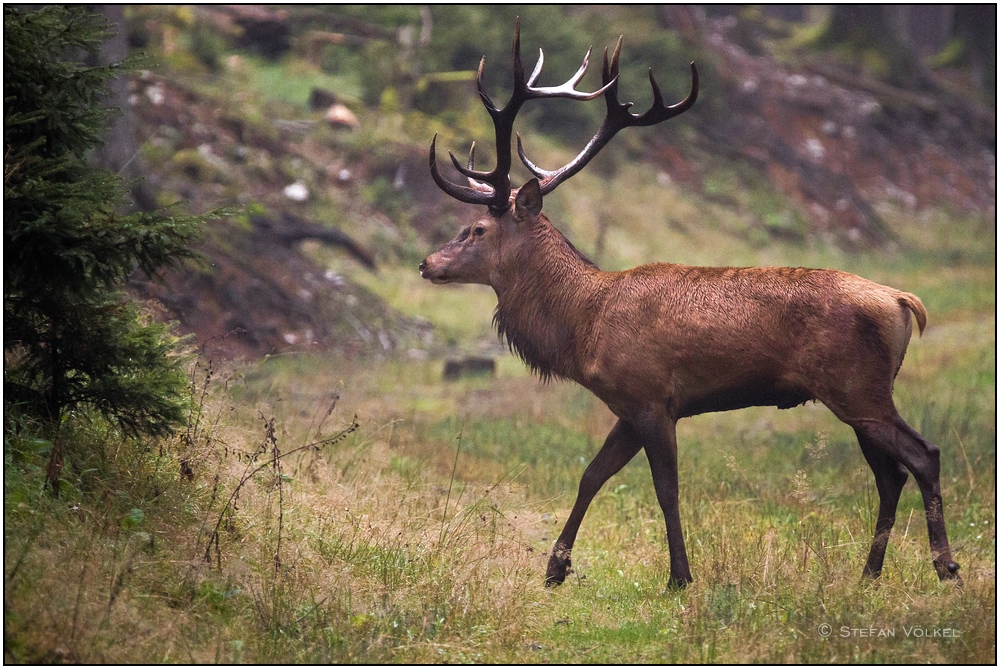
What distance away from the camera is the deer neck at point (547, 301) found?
6.70 meters

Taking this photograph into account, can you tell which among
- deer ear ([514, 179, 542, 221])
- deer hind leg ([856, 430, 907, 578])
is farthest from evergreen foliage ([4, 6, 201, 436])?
deer hind leg ([856, 430, 907, 578])

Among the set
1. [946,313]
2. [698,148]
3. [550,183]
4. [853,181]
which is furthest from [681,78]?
[550,183]

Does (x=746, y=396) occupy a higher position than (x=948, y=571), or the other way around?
(x=746, y=396)

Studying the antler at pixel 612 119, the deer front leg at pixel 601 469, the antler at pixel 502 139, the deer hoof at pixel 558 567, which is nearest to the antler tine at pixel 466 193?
the antler at pixel 502 139

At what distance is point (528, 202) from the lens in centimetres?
686

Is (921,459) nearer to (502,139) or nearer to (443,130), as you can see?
(502,139)

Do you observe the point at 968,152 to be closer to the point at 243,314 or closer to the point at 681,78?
the point at 681,78

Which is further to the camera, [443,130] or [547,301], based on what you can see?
[443,130]

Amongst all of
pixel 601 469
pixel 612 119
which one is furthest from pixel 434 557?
pixel 612 119

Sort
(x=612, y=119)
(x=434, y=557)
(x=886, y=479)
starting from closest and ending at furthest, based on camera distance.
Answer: (x=434, y=557) < (x=886, y=479) < (x=612, y=119)

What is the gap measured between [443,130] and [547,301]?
12.1 m

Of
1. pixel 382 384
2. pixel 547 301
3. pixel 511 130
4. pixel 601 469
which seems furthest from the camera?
pixel 382 384

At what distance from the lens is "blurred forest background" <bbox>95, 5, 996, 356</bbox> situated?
42.8 ft

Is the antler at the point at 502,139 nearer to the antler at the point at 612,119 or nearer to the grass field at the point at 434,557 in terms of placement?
the antler at the point at 612,119
